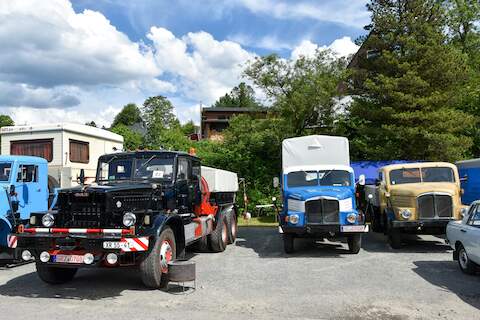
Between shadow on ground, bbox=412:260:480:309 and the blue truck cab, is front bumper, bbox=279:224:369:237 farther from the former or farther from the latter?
the blue truck cab

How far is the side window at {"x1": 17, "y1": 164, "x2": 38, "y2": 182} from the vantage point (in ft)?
34.9

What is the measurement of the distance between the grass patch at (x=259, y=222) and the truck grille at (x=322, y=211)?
733 cm

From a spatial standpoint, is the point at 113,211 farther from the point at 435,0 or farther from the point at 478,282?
the point at 435,0

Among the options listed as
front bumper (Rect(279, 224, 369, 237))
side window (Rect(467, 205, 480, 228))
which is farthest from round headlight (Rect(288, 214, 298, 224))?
side window (Rect(467, 205, 480, 228))

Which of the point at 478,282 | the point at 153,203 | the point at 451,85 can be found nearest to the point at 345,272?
the point at 478,282

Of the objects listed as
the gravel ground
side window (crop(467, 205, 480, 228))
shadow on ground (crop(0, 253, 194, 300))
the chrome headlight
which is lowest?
the gravel ground

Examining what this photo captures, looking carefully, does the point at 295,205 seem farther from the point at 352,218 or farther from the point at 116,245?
the point at 116,245

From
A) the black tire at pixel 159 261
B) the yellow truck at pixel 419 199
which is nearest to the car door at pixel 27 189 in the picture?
the black tire at pixel 159 261

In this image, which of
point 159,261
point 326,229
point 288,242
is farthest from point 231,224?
point 159,261

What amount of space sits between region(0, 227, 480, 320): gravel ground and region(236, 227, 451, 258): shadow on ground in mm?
615

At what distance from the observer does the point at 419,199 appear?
1111cm

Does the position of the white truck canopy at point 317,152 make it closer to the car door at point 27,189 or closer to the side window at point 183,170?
the side window at point 183,170

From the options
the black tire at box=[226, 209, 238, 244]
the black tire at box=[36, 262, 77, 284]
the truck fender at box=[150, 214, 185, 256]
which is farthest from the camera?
the black tire at box=[226, 209, 238, 244]

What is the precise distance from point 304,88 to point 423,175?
30.2 feet
